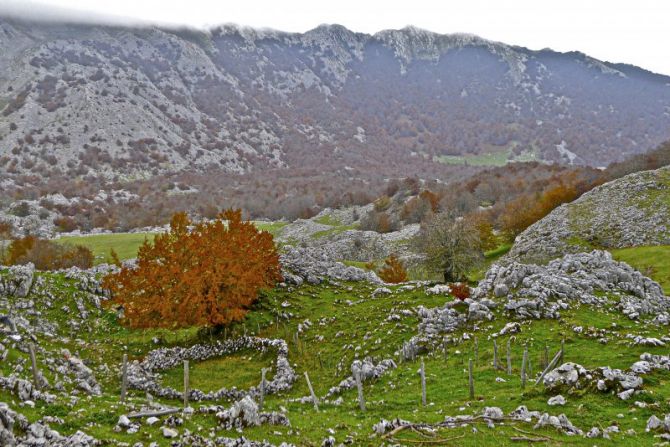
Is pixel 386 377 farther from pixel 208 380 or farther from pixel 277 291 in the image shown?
pixel 277 291

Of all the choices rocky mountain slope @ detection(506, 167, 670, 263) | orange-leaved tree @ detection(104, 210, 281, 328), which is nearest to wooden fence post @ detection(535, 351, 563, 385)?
orange-leaved tree @ detection(104, 210, 281, 328)

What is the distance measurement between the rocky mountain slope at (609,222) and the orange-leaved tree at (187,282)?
5525 centimetres

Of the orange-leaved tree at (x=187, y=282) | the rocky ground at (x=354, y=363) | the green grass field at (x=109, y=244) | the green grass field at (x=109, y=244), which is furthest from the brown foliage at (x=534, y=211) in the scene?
the green grass field at (x=109, y=244)

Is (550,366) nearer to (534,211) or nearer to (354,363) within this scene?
(354,363)

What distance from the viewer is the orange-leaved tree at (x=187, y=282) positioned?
1487 inches

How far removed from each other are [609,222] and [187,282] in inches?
2998

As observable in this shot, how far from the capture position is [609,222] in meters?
80.0

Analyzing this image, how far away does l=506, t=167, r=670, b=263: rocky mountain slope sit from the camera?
74.3 metres

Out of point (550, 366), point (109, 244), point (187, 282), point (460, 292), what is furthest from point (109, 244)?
point (550, 366)

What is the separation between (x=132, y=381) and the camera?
1243 inches

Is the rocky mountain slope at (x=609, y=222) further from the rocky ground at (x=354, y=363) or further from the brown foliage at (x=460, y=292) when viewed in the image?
the brown foliage at (x=460, y=292)

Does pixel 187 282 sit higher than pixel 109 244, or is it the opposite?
pixel 187 282

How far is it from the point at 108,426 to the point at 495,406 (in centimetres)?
1670

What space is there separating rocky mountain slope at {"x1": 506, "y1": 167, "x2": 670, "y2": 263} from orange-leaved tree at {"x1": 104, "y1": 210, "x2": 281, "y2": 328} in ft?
181
